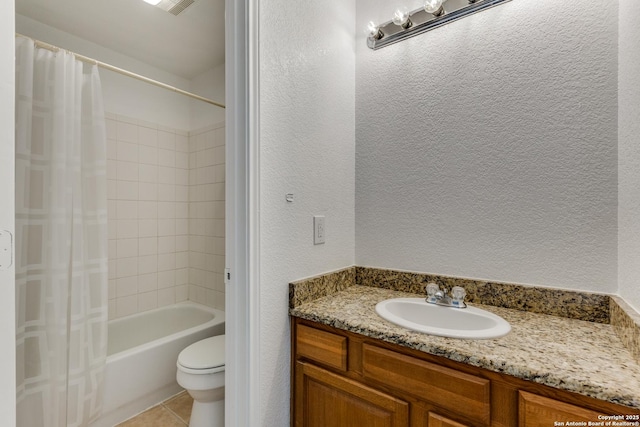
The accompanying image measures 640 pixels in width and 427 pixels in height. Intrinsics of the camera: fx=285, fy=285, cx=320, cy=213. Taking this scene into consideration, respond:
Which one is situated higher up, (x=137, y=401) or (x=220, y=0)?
(x=220, y=0)

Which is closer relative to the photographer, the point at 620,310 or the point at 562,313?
the point at 620,310

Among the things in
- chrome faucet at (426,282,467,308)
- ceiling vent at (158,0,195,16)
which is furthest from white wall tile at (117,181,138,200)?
chrome faucet at (426,282,467,308)

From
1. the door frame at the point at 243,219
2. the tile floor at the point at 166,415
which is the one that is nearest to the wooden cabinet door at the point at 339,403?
the door frame at the point at 243,219

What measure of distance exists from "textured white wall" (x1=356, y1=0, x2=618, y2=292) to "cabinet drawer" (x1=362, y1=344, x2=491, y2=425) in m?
0.56

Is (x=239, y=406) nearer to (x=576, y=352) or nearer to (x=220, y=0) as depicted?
(x=576, y=352)

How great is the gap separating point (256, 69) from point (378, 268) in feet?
3.59

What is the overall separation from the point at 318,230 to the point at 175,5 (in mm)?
1678

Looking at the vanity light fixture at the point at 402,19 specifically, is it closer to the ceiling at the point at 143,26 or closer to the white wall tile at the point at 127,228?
the ceiling at the point at 143,26

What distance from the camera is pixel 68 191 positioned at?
1.43 m

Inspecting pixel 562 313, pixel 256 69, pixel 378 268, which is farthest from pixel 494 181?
pixel 256 69

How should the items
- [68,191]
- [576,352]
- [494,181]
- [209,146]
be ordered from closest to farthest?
[576,352], [494,181], [68,191], [209,146]

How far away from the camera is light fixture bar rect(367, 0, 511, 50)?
125 cm

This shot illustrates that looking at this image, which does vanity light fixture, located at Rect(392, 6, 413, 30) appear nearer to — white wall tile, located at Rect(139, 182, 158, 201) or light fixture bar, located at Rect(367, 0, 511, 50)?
light fixture bar, located at Rect(367, 0, 511, 50)

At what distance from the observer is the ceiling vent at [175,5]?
172 cm
